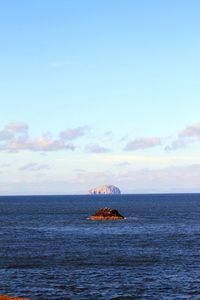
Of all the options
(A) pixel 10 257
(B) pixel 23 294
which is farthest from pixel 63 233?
(B) pixel 23 294

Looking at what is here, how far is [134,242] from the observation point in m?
105

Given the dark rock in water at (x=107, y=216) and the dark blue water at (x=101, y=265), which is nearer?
the dark blue water at (x=101, y=265)

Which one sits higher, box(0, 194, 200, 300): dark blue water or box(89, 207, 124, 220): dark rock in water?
box(89, 207, 124, 220): dark rock in water

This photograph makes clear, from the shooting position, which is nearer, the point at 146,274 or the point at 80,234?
the point at 146,274

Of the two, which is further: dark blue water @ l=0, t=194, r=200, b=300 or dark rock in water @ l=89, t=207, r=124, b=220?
dark rock in water @ l=89, t=207, r=124, b=220

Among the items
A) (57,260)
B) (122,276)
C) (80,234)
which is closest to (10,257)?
(57,260)

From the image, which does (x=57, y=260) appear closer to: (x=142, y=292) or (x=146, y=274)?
(x=146, y=274)

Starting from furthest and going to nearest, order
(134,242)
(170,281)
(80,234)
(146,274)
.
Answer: (80,234)
(134,242)
(146,274)
(170,281)

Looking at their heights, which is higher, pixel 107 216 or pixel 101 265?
pixel 107 216

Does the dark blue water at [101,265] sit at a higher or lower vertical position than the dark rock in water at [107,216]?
lower

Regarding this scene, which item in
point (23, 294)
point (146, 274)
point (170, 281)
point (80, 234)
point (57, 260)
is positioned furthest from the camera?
point (80, 234)

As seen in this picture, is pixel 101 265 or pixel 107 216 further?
pixel 107 216

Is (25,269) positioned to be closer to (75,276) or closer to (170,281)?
(75,276)

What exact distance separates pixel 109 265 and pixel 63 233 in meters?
54.0
